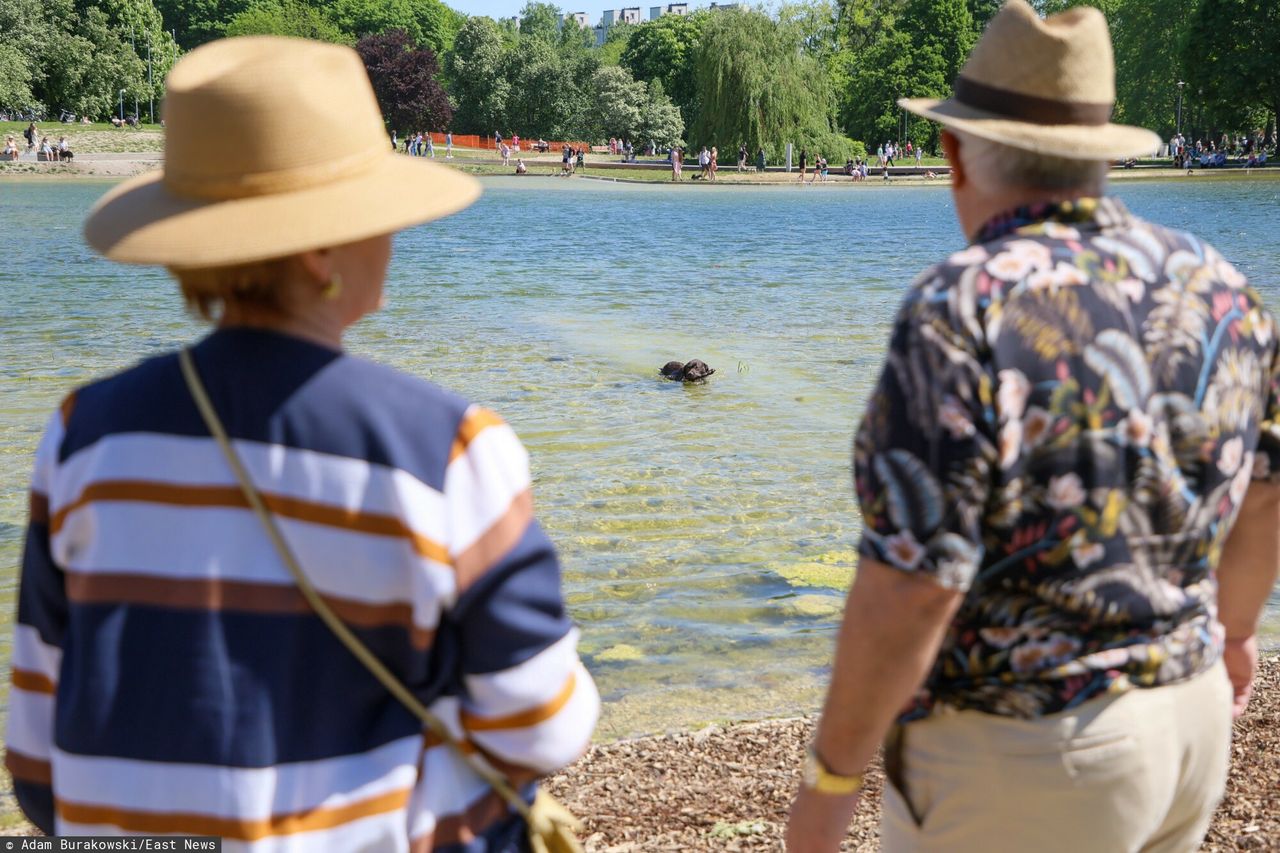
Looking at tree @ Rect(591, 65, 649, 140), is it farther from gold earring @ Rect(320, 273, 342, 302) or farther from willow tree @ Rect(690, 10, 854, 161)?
gold earring @ Rect(320, 273, 342, 302)

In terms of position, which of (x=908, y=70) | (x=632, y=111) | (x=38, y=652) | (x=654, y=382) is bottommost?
(x=654, y=382)

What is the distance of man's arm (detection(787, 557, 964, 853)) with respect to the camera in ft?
6.20

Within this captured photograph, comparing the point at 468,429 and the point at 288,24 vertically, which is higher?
the point at 288,24

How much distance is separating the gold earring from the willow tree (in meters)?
60.3

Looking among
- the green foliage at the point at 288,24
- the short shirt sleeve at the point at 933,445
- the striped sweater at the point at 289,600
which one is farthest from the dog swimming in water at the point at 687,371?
the green foliage at the point at 288,24

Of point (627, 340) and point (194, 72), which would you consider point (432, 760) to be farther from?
point (627, 340)

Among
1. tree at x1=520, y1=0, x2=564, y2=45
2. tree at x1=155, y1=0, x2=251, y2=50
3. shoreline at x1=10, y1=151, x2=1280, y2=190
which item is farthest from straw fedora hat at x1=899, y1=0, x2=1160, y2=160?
tree at x1=520, y1=0, x2=564, y2=45

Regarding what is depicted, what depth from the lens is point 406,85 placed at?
91.7 meters

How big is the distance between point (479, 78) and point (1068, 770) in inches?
3928

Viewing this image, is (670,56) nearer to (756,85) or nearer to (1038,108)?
(756,85)

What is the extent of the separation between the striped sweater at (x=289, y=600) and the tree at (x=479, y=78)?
320 ft

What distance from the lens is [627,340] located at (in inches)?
668

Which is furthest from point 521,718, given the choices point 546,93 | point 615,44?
point 615,44

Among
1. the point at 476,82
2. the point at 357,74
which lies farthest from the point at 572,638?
the point at 476,82
